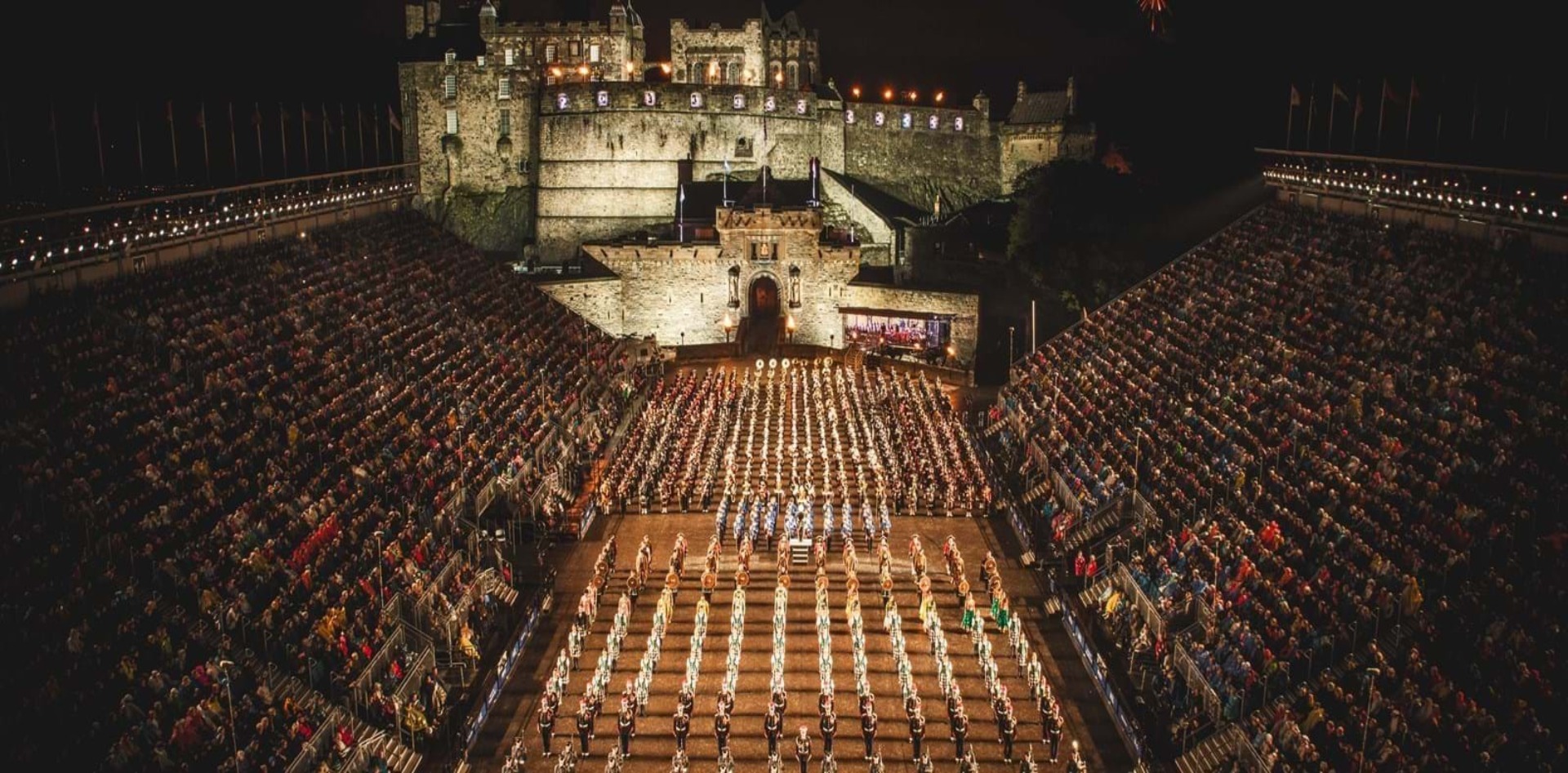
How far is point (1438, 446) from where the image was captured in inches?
1057

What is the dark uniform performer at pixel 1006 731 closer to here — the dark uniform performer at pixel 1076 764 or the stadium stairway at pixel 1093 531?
the dark uniform performer at pixel 1076 764

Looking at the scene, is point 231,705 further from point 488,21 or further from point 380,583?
point 488,21

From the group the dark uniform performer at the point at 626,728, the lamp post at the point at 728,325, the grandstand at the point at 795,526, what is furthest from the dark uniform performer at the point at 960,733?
the lamp post at the point at 728,325

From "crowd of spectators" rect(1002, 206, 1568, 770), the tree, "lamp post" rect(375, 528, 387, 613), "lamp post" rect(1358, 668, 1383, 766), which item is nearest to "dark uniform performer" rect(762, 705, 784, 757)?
"crowd of spectators" rect(1002, 206, 1568, 770)

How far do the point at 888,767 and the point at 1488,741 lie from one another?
30.2 ft

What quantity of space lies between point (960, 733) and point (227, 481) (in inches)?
618

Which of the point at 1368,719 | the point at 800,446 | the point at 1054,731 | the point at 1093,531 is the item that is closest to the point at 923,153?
the point at 800,446

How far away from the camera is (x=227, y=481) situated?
28.0 metres

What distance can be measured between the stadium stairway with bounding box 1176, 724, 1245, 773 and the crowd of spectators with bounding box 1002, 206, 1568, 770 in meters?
0.43

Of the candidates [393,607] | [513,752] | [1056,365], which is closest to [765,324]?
[1056,365]

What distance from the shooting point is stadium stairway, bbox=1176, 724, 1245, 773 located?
22.7 meters

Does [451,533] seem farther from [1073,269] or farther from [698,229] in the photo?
[698,229]

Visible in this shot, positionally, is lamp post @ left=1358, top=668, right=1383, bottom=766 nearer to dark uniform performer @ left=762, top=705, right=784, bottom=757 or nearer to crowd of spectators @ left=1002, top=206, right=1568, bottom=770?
crowd of spectators @ left=1002, top=206, right=1568, bottom=770

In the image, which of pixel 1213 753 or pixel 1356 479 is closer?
pixel 1213 753
